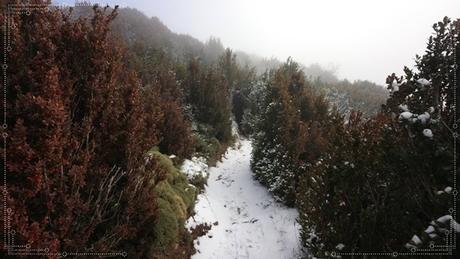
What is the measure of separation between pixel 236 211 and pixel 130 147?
8118mm

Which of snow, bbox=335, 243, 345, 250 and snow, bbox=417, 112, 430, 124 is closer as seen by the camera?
snow, bbox=417, 112, 430, 124

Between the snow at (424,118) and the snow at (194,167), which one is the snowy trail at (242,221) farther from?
the snow at (424,118)

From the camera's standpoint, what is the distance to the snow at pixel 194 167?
13438 mm

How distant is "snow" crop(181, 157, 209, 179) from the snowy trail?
70 centimetres

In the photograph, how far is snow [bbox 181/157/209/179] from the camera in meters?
13.4

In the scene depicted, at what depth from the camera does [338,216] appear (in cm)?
588

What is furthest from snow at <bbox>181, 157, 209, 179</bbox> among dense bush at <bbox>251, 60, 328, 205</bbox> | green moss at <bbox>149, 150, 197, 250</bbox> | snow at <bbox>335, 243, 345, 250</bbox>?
snow at <bbox>335, 243, 345, 250</bbox>

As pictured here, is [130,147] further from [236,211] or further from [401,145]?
[236,211]

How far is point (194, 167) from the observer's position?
47.4ft

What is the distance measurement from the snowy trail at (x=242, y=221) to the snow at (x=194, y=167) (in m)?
0.70

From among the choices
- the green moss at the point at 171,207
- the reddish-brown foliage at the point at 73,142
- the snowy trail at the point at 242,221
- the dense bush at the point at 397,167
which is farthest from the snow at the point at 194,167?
the dense bush at the point at 397,167

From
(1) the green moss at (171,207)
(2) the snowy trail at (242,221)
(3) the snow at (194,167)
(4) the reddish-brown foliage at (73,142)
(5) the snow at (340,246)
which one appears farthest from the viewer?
(3) the snow at (194,167)

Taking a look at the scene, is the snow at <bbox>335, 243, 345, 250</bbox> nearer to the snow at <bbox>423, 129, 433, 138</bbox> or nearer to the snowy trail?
the snow at <bbox>423, 129, 433, 138</bbox>

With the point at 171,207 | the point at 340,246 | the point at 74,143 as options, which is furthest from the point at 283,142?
the point at 74,143
